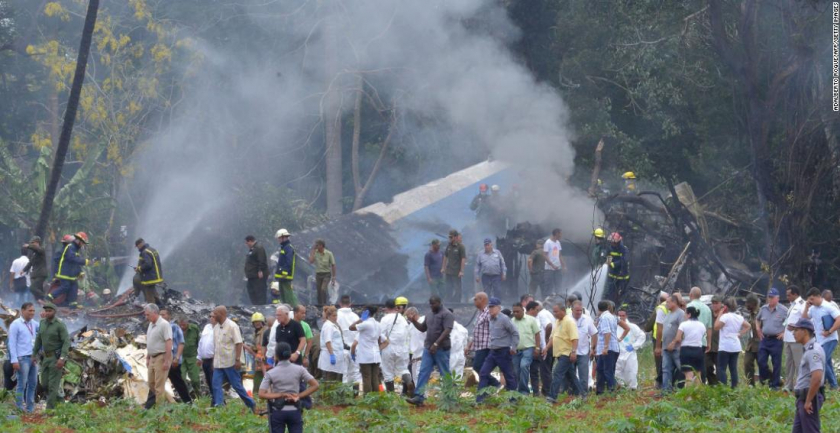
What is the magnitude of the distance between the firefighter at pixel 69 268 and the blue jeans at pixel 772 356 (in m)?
10.6

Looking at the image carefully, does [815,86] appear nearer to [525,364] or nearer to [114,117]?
[525,364]

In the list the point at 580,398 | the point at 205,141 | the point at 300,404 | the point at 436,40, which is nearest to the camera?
the point at 300,404

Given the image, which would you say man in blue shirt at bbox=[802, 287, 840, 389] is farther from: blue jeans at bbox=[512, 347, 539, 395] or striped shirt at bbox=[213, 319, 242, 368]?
striped shirt at bbox=[213, 319, 242, 368]

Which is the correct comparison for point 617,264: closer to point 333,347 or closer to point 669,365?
point 669,365

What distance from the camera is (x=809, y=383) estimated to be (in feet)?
28.5

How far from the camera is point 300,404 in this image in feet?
30.4

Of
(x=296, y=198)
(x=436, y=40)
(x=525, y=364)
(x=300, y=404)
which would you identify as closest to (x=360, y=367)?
(x=525, y=364)

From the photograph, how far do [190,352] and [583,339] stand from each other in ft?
15.2

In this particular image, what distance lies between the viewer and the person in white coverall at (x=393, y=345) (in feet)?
43.9

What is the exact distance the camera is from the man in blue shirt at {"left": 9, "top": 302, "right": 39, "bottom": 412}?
12.7 m

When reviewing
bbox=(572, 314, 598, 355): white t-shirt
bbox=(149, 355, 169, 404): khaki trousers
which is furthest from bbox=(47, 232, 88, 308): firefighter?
bbox=(572, 314, 598, 355): white t-shirt

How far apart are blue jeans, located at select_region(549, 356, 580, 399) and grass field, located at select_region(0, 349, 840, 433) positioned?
0.23 m

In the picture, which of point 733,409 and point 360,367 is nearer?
point 733,409

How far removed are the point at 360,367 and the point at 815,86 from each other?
11783 millimetres
